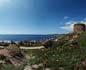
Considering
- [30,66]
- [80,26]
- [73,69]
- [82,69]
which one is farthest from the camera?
[80,26]

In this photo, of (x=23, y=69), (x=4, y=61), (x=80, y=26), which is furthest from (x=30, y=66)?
(x=80, y=26)

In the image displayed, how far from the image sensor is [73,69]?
11.7 m

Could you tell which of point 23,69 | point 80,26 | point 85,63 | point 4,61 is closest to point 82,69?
point 85,63

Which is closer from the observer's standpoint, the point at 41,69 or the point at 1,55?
the point at 41,69

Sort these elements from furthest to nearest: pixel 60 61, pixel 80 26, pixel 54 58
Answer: pixel 80 26 < pixel 54 58 < pixel 60 61

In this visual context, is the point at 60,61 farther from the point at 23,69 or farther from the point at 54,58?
the point at 23,69

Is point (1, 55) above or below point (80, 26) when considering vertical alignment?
below

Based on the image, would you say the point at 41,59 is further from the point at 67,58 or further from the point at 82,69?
the point at 82,69

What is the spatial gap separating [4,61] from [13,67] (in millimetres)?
1137

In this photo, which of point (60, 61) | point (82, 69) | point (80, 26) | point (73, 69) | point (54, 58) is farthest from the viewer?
point (80, 26)

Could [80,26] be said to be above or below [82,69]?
above

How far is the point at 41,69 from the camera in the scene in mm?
12039

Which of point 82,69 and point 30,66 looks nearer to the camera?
point 82,69

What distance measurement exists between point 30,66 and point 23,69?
84 centimetres
